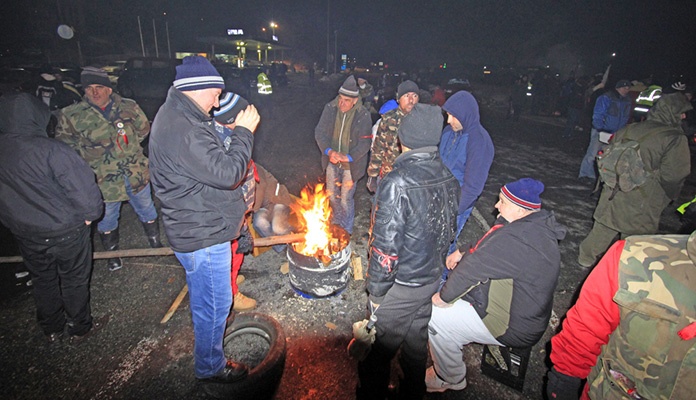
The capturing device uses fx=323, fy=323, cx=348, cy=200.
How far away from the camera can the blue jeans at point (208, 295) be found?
104 inches

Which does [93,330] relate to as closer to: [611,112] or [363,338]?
[363,338]

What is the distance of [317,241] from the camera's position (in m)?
4.20

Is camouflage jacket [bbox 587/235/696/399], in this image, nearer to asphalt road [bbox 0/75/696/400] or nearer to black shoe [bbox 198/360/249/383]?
asphalt road [bbox 0/75/696/400]

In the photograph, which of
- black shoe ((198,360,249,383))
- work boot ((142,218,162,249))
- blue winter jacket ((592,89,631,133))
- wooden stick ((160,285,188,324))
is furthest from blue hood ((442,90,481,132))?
blue winter jacket ((592,89,631,133))

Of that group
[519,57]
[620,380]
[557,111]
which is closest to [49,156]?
[620,380]

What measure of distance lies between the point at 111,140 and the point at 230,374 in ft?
11.7

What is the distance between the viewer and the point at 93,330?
366 cm

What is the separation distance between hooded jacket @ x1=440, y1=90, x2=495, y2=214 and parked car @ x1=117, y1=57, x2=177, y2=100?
713 inches

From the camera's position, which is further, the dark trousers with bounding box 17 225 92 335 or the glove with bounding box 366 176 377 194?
the glove with bounding box 366 176 377 194

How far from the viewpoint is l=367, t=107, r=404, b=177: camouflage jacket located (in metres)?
5.03

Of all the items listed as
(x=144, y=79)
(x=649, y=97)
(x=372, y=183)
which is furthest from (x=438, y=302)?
(x=144, y=79)

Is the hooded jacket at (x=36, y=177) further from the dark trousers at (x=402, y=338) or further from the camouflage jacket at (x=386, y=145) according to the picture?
the camouflage jacket at (x=386, y=145)

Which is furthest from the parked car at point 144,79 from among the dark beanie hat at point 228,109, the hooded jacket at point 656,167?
the hooded jacket at point 656,167

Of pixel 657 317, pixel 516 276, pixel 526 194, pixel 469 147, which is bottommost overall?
pixel 516 276
